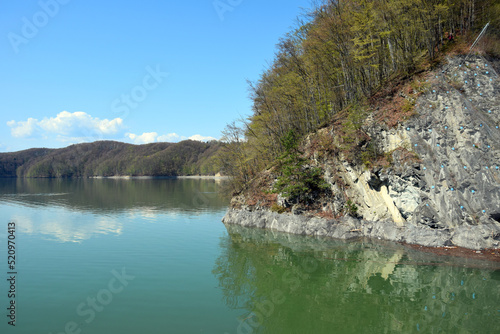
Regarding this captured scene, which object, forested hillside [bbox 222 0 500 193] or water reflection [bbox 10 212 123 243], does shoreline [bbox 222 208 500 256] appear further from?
water reflection [bbox 10 212 123 243]

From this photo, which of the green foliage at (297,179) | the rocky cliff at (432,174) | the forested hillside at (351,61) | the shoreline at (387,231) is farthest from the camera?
the green foliage at (297,179)

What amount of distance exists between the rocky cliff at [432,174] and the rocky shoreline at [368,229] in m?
0.06

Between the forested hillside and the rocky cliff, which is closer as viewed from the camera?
the rocky cliff

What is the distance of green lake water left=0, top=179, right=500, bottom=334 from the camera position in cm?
1105

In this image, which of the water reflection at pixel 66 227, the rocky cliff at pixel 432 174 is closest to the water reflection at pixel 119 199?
the water reflection at pixel 66 227

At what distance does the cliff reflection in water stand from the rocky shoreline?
1508 millimetres

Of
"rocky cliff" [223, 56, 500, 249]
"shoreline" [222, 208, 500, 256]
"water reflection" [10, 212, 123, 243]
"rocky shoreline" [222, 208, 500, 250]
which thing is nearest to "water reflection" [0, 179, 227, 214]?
"water reflection" [10, 212, 123, 243]

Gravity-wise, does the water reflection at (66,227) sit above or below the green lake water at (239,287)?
above

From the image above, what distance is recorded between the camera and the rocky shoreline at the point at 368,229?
18547 millimetres

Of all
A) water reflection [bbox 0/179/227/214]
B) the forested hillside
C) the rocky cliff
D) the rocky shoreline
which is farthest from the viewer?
water reflection [bbox 0/179/227/214]

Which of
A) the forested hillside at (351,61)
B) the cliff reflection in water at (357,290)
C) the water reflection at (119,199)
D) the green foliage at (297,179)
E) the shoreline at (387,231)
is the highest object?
the forested hillside at (351,61)

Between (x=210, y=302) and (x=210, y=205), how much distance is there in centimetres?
3382

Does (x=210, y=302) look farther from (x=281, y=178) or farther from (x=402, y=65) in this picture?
(x=402, y=65)

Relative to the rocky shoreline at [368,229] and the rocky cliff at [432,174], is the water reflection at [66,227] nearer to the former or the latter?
the rocky shoreline at [368,229]
